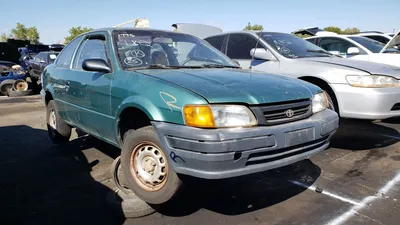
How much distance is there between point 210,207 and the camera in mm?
2928

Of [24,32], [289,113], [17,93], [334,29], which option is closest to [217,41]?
[289,113]

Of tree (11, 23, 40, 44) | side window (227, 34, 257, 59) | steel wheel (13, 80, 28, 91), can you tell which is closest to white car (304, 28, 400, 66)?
side window (227, 34, 257, 59)

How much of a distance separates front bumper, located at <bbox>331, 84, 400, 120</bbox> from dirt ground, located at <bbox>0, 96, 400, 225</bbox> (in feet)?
1.84

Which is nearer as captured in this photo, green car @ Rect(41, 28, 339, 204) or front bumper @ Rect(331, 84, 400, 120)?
green car @ Rect(41, 28, 339, 204)

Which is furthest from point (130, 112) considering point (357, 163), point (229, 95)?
point (357, 163)

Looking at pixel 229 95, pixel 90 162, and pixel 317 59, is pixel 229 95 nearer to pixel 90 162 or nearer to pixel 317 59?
pixel 90 162

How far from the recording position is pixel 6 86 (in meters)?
11.8

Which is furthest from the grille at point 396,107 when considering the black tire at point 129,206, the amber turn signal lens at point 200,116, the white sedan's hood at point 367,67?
the black tire at point 129,206

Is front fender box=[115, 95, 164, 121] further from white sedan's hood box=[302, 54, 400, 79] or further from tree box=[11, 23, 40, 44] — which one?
tree box=[11, 23, 40, 44]

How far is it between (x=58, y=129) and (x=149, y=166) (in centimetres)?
258

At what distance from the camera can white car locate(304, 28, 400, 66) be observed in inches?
259

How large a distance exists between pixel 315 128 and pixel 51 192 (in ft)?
8.37

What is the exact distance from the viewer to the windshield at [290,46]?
5.08 metres

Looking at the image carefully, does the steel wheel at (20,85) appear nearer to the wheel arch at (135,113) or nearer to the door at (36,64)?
the door at (36,64)
